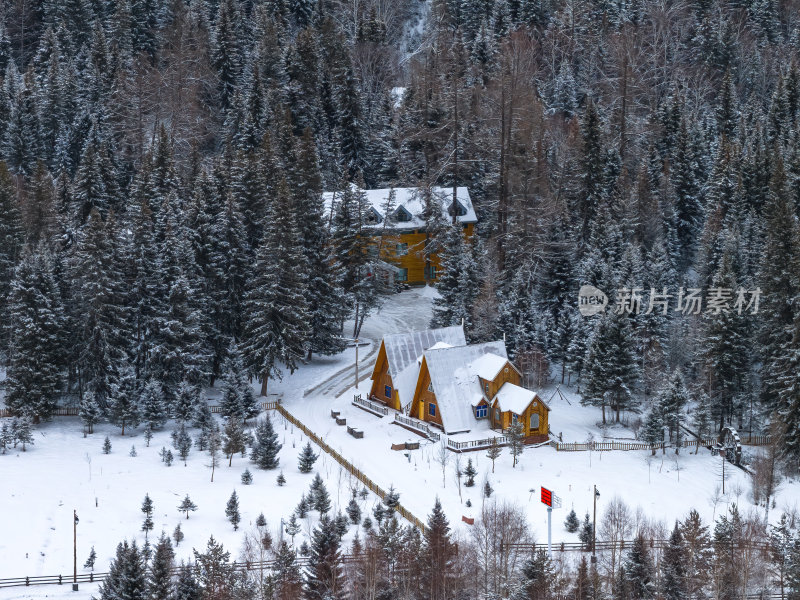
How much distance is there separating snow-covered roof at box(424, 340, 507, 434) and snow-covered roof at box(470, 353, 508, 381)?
25 cm

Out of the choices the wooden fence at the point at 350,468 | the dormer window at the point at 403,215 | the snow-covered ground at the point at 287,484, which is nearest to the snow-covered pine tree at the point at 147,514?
the snow-covered ground at the point at 287,484

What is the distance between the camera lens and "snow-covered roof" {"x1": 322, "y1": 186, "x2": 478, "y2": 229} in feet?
277

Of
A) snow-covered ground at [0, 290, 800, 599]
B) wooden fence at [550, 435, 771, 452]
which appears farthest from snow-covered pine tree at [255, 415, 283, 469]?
wooden fence at [550, 435, 771, 452]

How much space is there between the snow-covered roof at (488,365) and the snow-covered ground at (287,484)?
291 centimetres

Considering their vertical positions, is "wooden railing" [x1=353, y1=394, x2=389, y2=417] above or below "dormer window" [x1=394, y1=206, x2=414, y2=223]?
below

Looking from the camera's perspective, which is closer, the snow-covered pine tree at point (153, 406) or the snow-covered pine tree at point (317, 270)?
the snow-covered pine tree at point (153, 406)

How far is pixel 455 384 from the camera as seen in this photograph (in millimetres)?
60625

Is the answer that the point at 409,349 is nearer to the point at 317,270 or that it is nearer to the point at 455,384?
the point at 455,384

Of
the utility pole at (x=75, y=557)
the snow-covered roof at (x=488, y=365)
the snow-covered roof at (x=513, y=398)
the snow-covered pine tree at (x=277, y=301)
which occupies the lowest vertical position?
the utility pole at (x=75, y=557)

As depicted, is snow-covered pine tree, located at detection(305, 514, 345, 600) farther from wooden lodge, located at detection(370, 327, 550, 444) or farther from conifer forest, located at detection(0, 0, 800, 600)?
wooden lodge, located at detection(370, 327, 550, 444)

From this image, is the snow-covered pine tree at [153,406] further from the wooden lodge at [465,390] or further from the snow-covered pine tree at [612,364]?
the snow-covered pine tree at [612,364]

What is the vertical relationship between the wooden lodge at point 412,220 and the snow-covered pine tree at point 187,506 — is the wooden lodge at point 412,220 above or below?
above

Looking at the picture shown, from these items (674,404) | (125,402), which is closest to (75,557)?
(125,402)

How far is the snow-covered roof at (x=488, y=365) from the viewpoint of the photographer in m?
60.1
